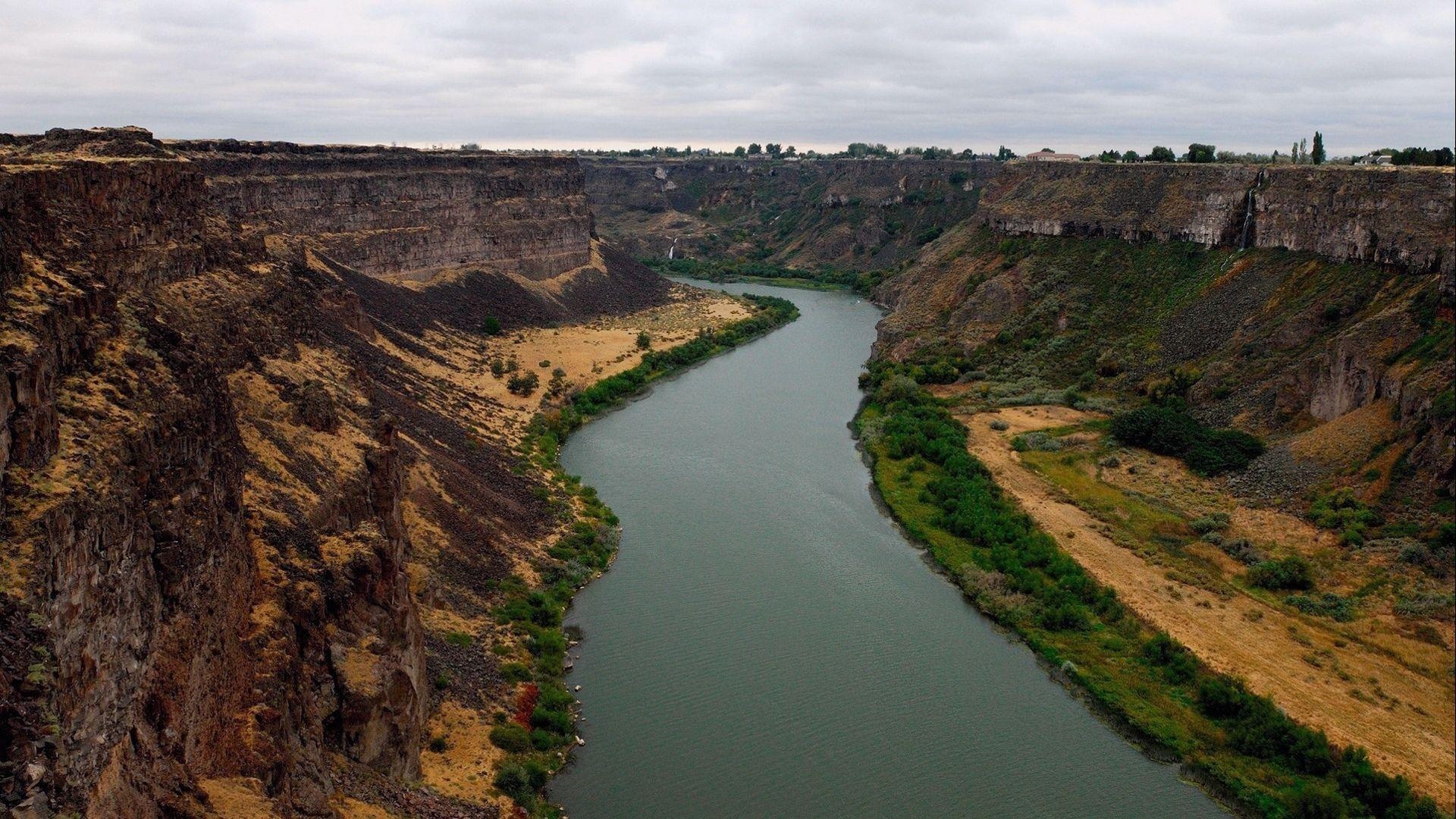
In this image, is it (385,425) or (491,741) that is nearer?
(491,741)

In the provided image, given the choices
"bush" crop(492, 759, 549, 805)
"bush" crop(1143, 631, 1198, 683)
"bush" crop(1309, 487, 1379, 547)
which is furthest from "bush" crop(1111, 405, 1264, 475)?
"bush" crop(492, 759, 549, 805)

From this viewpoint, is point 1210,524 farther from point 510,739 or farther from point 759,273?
point 759,273

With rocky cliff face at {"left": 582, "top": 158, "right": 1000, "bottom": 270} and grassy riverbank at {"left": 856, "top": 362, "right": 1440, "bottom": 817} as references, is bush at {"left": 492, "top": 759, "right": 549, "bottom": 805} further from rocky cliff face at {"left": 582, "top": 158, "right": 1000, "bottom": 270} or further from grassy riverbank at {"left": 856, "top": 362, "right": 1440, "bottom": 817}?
rocky cliff face at {"left": 582, "top": 158, "right": 1000, "bottom": 270}

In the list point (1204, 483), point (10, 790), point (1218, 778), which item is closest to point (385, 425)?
point (10, 790)

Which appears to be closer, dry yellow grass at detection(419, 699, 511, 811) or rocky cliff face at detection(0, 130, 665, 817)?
rocky cliff face at detection(0, 130, 665, 817)

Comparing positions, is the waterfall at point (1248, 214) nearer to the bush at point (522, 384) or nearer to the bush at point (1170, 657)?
the bush at point (1170, 657)

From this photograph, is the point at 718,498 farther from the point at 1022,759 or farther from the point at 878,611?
the point at 1022,759
